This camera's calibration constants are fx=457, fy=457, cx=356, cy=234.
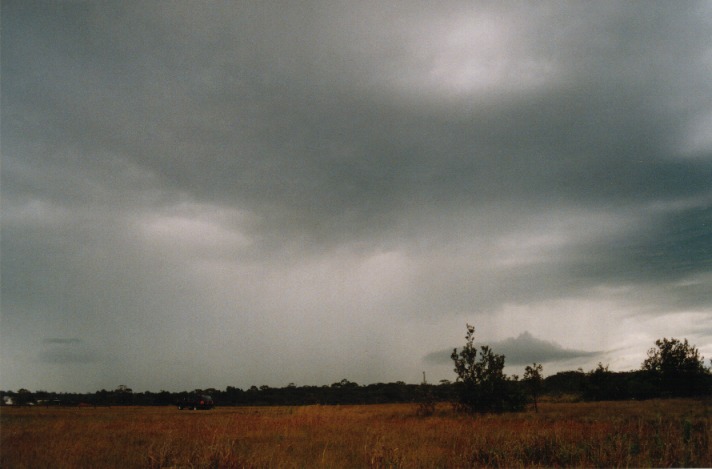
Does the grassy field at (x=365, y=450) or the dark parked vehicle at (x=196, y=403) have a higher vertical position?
the grassy field at (x=365, y=450)

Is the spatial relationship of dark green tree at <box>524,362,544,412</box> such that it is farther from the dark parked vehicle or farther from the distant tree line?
the dark parked vehicle

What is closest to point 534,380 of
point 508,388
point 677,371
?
point 508,388

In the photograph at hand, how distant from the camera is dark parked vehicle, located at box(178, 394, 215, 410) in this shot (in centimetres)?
4847

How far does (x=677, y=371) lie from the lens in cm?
5219

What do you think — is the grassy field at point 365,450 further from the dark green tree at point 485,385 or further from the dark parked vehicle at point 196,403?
the dark parked vehicle at point 196,403

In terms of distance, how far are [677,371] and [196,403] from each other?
177ft

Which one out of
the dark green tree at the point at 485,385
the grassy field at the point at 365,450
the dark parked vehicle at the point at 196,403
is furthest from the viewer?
the dark parked vehicle at the point at 196,403

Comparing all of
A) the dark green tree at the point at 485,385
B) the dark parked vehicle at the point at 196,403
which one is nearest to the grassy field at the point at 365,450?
the dark green tree at the point at 485,385

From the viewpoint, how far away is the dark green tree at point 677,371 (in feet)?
167

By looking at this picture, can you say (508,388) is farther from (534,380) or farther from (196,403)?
(196,403)

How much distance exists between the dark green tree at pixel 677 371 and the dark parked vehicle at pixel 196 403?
51.0 meters

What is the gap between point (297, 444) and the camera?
16000 millimetres

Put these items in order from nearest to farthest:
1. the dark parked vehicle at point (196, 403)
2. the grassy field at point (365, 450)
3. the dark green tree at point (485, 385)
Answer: the grassy field at point (365, 450), the dark green tree at point (485, 385), the dark parked vehicle at point (196, 403)

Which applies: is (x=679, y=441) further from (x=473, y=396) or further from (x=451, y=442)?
(x=473, y=396)
